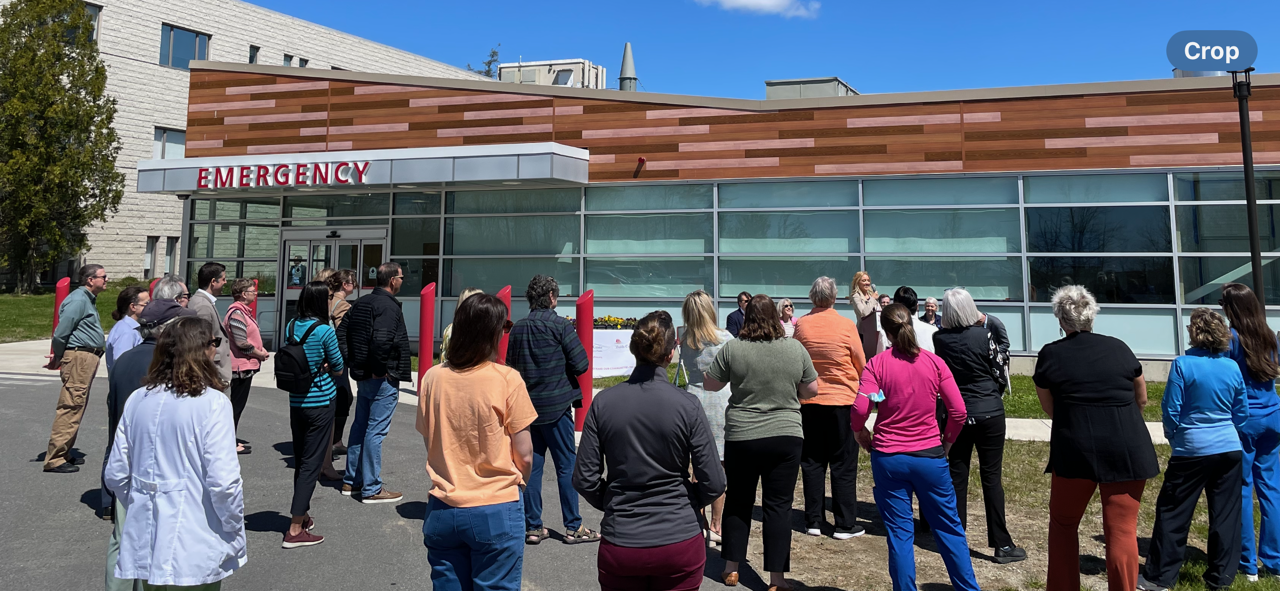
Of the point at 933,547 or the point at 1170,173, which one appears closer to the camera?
the point at 933,547

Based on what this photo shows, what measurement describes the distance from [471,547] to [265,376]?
1181 centimetres

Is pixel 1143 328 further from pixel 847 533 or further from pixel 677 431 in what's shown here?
pixel 677 431

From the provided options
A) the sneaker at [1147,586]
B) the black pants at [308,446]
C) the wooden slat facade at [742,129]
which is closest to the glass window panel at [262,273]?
the wooden slat facade at [742,129]

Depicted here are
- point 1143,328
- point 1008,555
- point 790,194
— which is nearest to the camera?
point 1008,555

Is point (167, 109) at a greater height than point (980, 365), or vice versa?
point (167, 109)

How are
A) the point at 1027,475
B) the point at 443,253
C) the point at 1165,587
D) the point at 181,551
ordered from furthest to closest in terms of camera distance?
the point at 443,253, the point at 1027,475, the point at 1165,587, the point at 181,551

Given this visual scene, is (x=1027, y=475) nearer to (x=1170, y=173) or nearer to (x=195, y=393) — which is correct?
(x=195, y=393)

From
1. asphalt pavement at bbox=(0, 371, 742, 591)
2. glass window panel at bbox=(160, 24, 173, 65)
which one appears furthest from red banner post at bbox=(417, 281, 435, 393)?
glass window panel at bbox=(160, 24, 173, 65)

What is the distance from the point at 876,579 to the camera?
16.0ft

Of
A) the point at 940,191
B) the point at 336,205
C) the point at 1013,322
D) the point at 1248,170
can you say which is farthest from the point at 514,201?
the point at 1248,170

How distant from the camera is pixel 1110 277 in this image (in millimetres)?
12844

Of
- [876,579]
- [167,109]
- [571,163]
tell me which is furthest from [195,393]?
[167,109]

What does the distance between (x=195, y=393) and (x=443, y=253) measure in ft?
42.5

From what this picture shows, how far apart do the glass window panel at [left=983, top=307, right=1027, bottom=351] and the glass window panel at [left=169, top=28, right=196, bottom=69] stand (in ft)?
100
